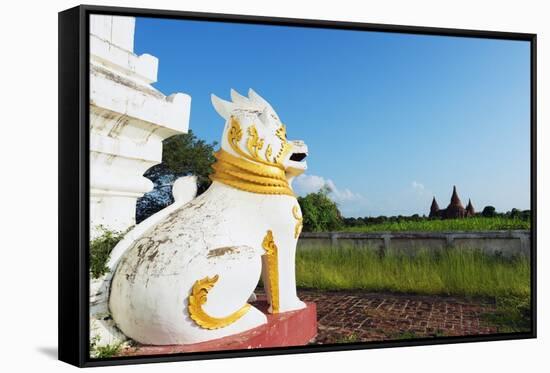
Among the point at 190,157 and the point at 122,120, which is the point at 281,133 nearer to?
the point at 190,157

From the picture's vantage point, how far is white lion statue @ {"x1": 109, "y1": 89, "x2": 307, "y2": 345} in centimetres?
577

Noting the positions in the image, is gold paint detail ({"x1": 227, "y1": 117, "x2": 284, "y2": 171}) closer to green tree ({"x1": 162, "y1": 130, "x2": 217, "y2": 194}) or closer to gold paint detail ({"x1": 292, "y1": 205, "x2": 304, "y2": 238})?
green tree ({"x1": 162, "y1": 130, "x2": 217, "y2": 194})

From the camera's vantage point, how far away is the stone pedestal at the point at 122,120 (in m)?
5.76

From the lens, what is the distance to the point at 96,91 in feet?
18.6

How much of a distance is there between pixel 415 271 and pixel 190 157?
2.34 m

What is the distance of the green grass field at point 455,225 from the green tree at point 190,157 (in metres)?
1.69

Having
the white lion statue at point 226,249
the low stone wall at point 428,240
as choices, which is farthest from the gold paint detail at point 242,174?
the low stone wall at point 428,240

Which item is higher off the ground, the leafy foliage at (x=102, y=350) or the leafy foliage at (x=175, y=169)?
the leafy foliage at (x=175, y=169)

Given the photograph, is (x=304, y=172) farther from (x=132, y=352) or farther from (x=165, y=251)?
(x=132, y=352)

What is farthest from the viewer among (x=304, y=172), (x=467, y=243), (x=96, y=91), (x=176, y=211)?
(x=467, y=243)

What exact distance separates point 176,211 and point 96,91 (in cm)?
108

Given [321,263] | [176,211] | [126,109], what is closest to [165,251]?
[176,211]

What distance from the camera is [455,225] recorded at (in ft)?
24.5

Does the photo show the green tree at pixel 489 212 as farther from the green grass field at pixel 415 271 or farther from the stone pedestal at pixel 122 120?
the stone pedestal at pixel 122 120
